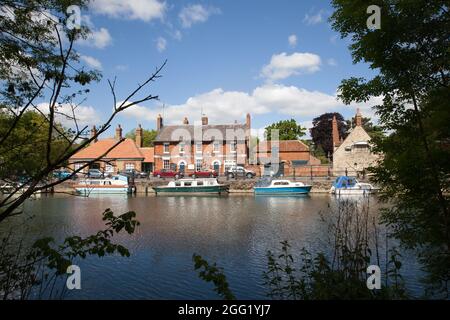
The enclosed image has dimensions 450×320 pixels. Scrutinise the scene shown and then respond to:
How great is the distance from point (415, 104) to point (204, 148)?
50.2m

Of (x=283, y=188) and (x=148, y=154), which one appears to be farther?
(x=148, y=154)

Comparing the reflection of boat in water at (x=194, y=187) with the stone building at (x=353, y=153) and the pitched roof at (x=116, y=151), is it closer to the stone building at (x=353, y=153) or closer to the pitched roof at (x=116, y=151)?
the pitched roof at (x=116, y=151)

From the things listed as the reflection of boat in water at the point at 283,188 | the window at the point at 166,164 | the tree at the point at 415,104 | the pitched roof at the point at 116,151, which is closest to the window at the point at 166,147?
the window at the point at 166,164

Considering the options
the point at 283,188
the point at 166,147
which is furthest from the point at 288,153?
the point at 166,147

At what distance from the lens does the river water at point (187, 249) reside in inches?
363

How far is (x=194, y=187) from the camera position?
41.2 meters

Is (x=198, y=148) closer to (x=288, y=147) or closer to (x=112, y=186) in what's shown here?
(x=288, y=147)

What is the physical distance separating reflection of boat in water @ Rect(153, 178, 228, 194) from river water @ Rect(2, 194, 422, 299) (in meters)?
17.0

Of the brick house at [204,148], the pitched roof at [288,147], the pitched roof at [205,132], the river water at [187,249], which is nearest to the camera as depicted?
the river water at [187,249]

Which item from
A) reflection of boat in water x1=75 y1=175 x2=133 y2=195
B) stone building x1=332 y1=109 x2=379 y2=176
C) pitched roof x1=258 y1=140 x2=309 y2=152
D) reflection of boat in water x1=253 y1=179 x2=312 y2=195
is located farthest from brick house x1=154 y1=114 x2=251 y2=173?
reflection of boat in water x1=253 y1=179 x2=312 y2=195

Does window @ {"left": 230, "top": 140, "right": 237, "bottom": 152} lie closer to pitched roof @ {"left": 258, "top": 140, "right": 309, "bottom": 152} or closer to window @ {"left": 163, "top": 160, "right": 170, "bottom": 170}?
pitched roof @ {"left": 258, "top": 140, "right": 309, "bottom": 152}

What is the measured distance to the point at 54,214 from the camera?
77.5 feet

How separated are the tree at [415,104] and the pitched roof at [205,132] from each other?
47.9 m
